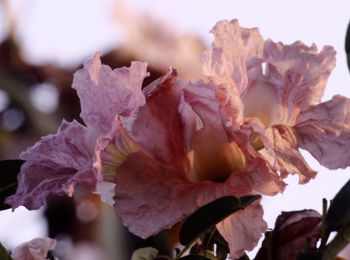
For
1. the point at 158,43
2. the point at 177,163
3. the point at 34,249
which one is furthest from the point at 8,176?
the point at 158,43

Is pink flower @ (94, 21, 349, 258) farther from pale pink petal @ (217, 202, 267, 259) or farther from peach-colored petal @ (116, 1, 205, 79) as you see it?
peach-colored petal @ (116, 1, 205, 79)

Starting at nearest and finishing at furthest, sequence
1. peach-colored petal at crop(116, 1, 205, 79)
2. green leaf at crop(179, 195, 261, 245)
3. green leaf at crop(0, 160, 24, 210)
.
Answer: green leaf at crop(179, 195, 261, 245), green leaf at crop(0, 160, 24, 210), peach-colored petal at crop(116, 1, 205, 79)

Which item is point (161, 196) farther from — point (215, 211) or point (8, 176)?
point (8, 176)

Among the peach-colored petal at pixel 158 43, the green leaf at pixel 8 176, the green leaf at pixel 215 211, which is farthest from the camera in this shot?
the peach-colored petal at pixel 158 43

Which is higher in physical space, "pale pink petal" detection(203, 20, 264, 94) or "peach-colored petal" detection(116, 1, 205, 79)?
"pale pink petal" detection(203, 20, 264, 94)

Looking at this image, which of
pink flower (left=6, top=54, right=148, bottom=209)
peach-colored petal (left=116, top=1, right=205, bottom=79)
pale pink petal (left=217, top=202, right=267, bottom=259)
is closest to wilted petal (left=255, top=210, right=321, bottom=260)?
pale pink petal (left=217, top=202, right=267, bottom=259)

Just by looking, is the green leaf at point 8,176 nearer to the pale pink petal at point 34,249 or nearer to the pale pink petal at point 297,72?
the pale pink petal at point 34,249

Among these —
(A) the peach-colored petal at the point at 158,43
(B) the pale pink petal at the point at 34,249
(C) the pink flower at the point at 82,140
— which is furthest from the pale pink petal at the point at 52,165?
(A) the peach-colored petal at the point at 158,43
